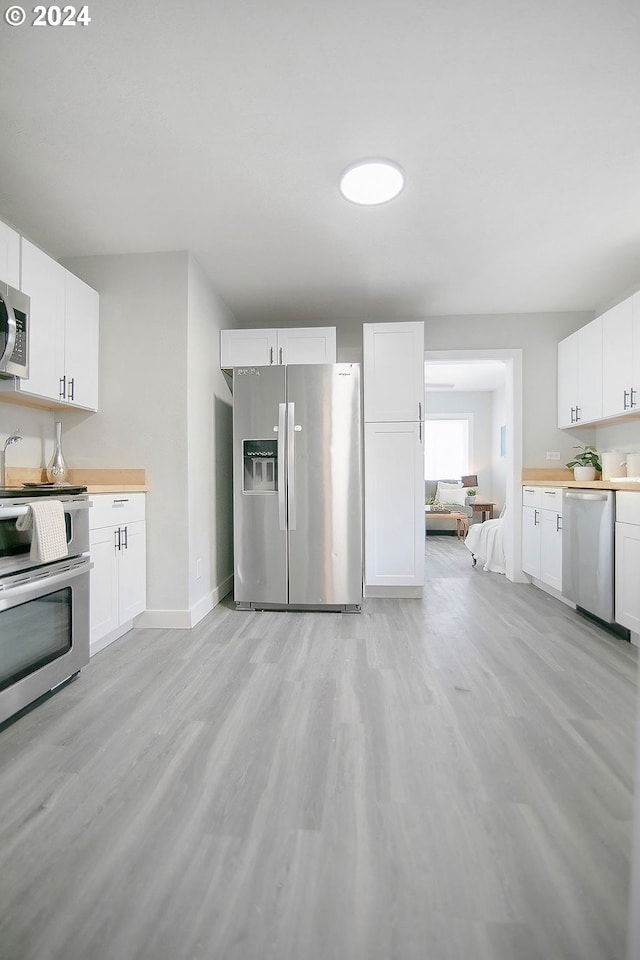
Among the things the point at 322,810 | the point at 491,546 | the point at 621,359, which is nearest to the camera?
the point at 322,810

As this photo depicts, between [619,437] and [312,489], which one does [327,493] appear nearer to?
→ [312,489]

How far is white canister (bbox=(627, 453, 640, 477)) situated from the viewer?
9.97 ft

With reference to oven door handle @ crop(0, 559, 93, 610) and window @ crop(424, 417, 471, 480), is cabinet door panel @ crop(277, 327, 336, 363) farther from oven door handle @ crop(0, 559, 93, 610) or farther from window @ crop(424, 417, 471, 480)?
window @ crop(424, 417, 471, 480)

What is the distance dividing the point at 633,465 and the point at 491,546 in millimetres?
1764

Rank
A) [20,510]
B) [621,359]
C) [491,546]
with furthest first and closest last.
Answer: [491,546] < [621,359] < [20,510]

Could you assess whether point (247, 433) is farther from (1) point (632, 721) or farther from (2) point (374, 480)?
(1) point (632, 721)

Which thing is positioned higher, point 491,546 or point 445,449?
point 445,449

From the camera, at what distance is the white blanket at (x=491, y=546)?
177 inches

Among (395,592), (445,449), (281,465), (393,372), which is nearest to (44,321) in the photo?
(281,465)

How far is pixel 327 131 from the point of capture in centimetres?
183

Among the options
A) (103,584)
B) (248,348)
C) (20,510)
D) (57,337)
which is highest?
(248,348)

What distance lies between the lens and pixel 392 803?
1.25 m

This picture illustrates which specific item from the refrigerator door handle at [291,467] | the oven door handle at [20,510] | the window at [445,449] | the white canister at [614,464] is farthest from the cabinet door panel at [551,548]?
the window at [445,449]

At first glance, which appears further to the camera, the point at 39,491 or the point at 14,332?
the point at 14,332
